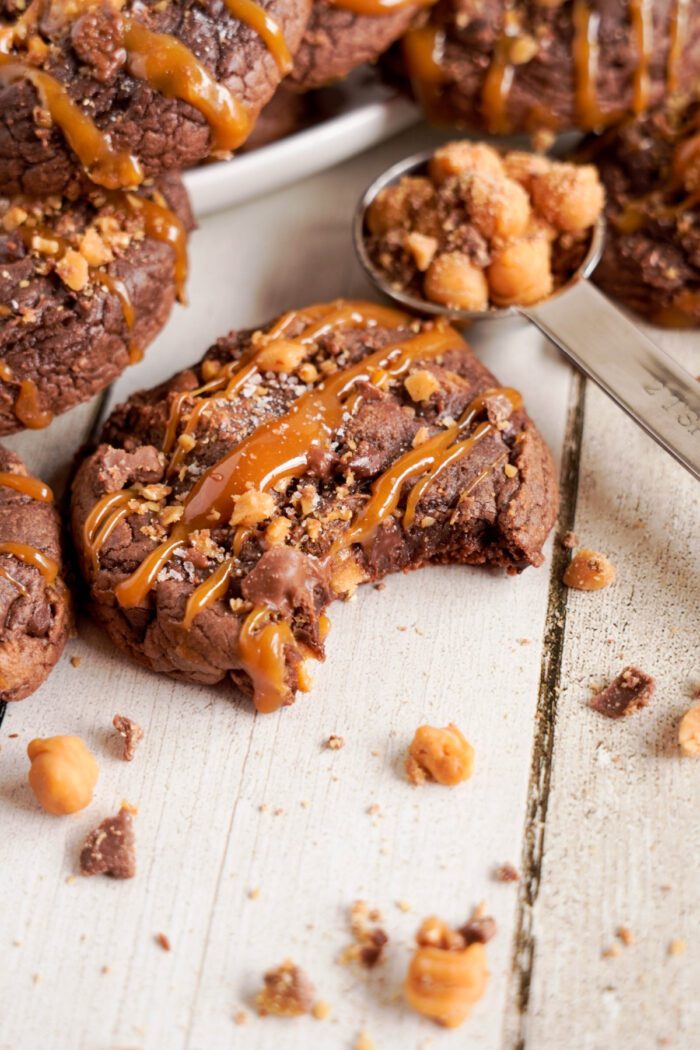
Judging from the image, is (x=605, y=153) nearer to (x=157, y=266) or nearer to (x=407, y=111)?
(x=407, y=111)

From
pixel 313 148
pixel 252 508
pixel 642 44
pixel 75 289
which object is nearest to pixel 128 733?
pixel 252 508

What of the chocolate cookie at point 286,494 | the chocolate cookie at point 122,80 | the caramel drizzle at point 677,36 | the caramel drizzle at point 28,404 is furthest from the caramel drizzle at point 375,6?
the caramel drizzle at point 28,404

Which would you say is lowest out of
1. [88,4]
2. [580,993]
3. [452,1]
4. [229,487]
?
[580,993]

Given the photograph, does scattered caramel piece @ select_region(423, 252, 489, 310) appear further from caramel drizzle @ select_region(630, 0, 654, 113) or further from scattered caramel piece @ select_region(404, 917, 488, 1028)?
scattered caramel piece @ select_region(404, 917, 488, 1028)

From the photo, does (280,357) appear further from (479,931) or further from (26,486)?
(479,931)

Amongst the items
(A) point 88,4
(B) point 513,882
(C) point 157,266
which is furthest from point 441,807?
(A) point 88,4

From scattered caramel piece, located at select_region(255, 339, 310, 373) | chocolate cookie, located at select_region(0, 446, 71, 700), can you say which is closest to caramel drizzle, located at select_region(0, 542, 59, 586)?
chocolate cookie, located at select_region(0, 446, 71, 700)

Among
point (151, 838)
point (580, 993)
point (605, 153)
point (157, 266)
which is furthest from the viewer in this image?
point (605, 153)
